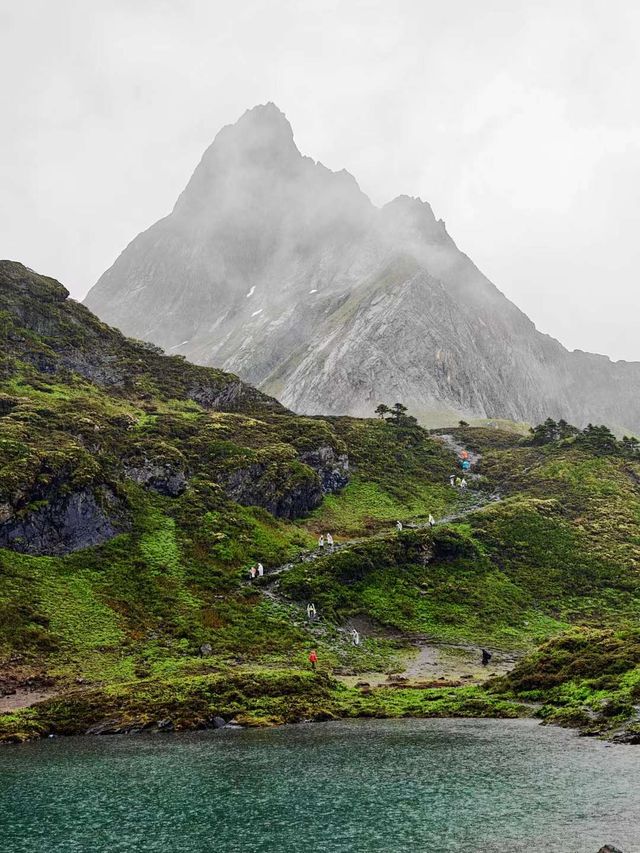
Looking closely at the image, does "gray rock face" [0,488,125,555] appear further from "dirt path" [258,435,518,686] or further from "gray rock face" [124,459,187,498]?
"dirt path" [258,435,518,686]

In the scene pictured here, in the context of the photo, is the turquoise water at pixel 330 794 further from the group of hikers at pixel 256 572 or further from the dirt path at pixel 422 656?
the group of hikers at pixel 256 572

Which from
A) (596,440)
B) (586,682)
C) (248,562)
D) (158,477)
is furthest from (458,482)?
(586,682)

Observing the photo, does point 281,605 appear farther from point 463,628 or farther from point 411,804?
point 411,804

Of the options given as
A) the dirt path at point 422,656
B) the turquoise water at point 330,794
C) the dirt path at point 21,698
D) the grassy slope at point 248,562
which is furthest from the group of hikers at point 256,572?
the turquoise water at point 330,794

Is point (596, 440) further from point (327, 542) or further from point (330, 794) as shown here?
point (330, 794)

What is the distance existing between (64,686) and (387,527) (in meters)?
57.6

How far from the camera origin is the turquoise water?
75.3 feet

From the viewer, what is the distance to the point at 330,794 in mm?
28422

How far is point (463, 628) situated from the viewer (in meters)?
Answer: 72.7

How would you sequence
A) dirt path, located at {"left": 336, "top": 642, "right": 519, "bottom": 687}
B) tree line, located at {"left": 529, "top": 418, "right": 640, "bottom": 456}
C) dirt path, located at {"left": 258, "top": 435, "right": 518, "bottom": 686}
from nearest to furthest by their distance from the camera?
dirt path, located at {"left": 336, "top": 642, "right": 519, "bottom": 687}
dirt path, located at {"left": 258, "top": 435, "right": 518, "bottom": 686}
tree line, located at {"left": 529, "top": 418, "right": 640, "bottom": 456}

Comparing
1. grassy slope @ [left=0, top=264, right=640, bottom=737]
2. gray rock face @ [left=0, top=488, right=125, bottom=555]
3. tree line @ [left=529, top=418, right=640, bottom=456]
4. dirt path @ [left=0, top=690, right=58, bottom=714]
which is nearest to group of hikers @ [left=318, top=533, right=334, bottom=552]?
grassy slope @ [left=0, top=264, right=640, bottom=737]

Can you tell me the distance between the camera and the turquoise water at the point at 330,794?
22.9 m

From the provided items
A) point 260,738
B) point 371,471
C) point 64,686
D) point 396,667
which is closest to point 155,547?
point 64,686

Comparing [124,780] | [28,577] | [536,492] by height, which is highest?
[536,492]
